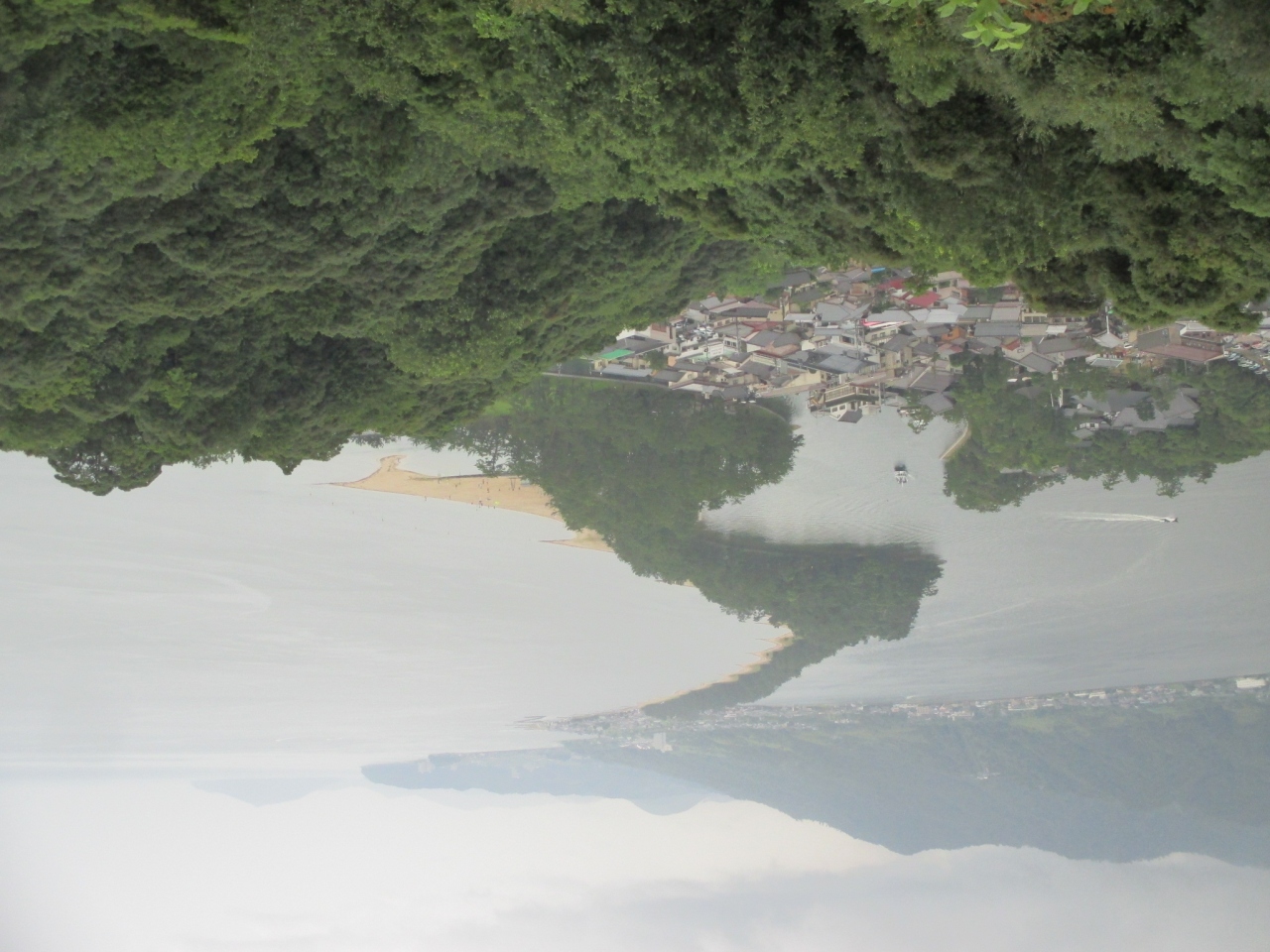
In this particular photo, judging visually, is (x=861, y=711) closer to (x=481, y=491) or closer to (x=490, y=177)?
(x=481, y=491)

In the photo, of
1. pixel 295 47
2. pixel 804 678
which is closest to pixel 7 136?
pixel 295 47

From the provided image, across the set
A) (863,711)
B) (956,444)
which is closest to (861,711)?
(863,711)

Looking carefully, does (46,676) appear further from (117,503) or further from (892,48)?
(892,48)

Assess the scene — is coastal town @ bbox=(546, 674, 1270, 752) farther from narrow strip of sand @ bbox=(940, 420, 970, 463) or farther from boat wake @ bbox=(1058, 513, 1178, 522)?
narrow strip of sand @ bbox=(940, 420, 970, 463)

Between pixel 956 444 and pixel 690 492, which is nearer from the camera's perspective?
pixel 956 444

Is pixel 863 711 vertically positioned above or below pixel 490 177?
below

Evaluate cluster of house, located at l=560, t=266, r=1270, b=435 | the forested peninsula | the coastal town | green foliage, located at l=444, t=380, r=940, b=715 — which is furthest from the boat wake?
the forested peninsula

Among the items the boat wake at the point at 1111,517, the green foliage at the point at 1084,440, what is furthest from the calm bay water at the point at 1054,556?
the green foliage at the point at 1084,440

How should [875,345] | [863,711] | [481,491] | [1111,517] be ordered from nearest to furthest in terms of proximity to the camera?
1. [875,345]
2. [1111,517]
3. [481,491]
4. [863,711]
